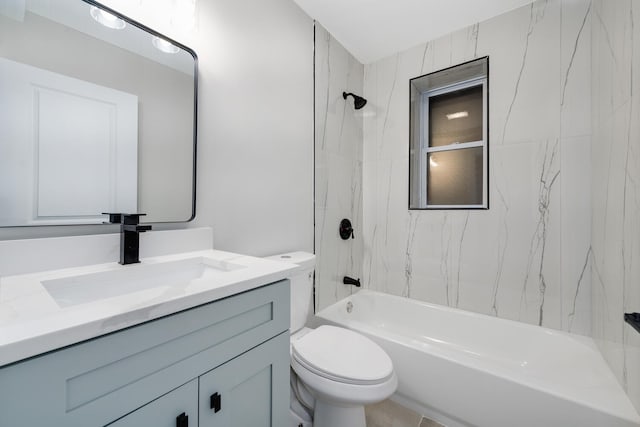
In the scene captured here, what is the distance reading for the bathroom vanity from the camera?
44cm

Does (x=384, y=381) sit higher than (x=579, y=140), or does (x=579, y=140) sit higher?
(x=579, y=140)

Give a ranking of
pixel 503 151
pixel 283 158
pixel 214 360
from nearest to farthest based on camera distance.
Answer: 1. pixel 214 360
2. pixel 283 158
3. pixel 503 151

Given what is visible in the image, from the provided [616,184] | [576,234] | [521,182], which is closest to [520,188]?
[521,182]

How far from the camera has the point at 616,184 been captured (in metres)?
1.24

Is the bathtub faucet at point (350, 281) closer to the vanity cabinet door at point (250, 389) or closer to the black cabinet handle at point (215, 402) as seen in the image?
the vanity cabinet door at point (250, 389)

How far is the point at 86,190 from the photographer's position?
933mm

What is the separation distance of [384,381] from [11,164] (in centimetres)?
149

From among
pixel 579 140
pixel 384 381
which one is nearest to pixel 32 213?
pixel 384 381

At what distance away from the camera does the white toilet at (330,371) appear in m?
1.13

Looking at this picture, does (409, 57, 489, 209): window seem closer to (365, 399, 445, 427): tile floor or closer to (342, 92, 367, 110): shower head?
(342, 92, 367, 110): shower head

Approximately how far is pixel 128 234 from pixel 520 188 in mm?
2158

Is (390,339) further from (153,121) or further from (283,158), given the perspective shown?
(153,121)

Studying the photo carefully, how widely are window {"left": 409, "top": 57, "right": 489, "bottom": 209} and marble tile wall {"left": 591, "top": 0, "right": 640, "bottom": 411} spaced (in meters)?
0.57

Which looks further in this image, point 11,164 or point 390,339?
point 390,339
